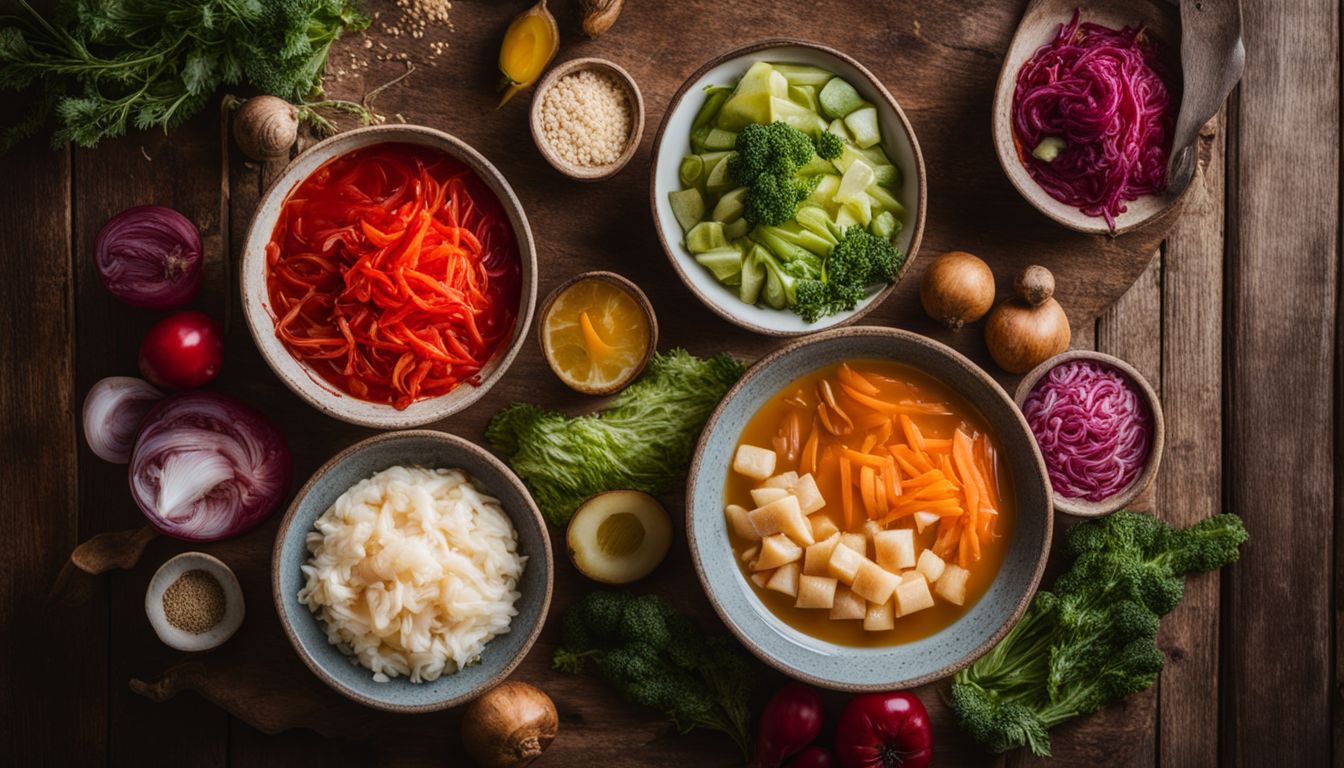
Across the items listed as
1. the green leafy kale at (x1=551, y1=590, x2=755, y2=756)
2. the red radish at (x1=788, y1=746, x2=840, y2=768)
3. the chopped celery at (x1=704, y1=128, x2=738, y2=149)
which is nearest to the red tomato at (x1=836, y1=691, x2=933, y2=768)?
the red radish at (x1=788, y1=746, x2=840, y2=768)

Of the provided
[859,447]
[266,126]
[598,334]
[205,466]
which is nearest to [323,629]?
[205,466]

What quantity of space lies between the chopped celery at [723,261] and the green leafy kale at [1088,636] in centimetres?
159

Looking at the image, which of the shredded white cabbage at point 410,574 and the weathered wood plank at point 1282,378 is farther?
the weathered wood plank at point 1282,378

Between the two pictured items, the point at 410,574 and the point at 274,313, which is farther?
the point at 274,313

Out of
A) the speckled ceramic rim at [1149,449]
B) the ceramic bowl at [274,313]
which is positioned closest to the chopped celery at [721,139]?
the ceramic bowl at [274,313]

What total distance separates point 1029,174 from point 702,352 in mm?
1371

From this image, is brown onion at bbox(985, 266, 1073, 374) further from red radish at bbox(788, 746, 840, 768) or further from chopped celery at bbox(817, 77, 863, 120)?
red radish at bbox(788, 746, 840, 768)

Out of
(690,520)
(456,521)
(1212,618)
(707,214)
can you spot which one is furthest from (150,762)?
(1212,618)

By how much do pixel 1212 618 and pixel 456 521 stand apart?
2874mm

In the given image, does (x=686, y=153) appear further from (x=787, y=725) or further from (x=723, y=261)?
(x=787, y=725)

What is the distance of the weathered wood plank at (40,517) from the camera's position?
3.66m

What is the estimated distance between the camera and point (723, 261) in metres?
3.55

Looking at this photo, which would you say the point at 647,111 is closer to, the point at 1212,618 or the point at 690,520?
the point at 690,520

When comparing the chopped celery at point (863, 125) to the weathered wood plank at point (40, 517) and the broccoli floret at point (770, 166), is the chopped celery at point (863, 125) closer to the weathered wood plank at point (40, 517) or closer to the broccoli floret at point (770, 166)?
the broccoli floret at point (770, 166)
